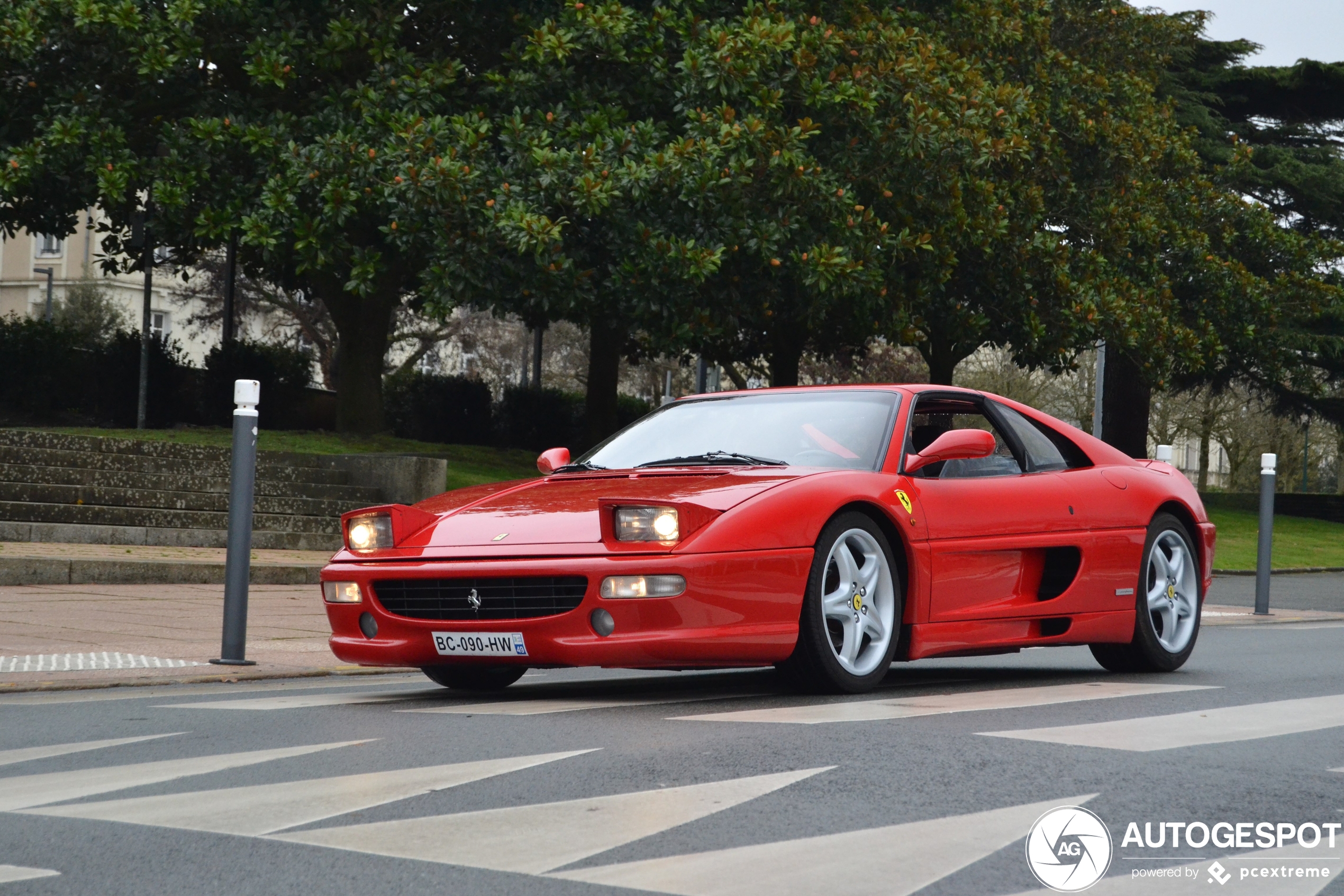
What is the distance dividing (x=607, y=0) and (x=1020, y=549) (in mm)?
15335

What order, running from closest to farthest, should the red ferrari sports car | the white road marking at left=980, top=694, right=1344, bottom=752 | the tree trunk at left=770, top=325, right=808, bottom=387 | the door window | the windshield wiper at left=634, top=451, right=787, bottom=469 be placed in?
the white road marking at left=980, top=694, right=1344, bottom=752, the red ferrari sports car, the windshield wiper at left=634, top=451, right=787, bottom=469, the door window, the tree trunk at left=770, top=325, right=808, bottom=387

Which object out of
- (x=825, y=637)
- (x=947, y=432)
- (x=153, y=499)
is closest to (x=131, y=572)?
(x=153, y=499)

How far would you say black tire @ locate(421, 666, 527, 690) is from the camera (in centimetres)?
732

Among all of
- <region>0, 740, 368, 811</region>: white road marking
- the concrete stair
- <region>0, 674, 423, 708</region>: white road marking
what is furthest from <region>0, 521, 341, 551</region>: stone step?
<region>0, 740, 368, 811</region>: white road marking

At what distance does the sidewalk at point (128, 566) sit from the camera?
12.7 metres

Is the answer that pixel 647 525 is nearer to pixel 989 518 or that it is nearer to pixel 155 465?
pixel 989 518

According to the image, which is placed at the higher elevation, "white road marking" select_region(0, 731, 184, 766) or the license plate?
the license plate

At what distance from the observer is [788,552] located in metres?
6.44

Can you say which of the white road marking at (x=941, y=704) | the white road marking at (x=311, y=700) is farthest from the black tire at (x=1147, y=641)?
the white road marking at (x=311, y=700)

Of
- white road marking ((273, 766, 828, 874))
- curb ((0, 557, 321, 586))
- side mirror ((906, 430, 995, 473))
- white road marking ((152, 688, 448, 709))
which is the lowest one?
curb ((0, 557, 321, 586))

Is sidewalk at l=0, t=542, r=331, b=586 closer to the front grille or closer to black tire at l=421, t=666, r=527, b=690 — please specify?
black tire at l=421, t=666, r=527, b=690

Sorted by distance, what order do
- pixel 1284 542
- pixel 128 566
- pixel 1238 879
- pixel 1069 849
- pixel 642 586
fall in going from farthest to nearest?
pixel 1284 542
pixel 128 566
pixel 642 586
pixel 1069 849
pixel 1238 879

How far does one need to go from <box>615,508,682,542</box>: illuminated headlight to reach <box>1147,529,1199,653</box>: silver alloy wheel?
312cm

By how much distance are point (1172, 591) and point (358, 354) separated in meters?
19.1
